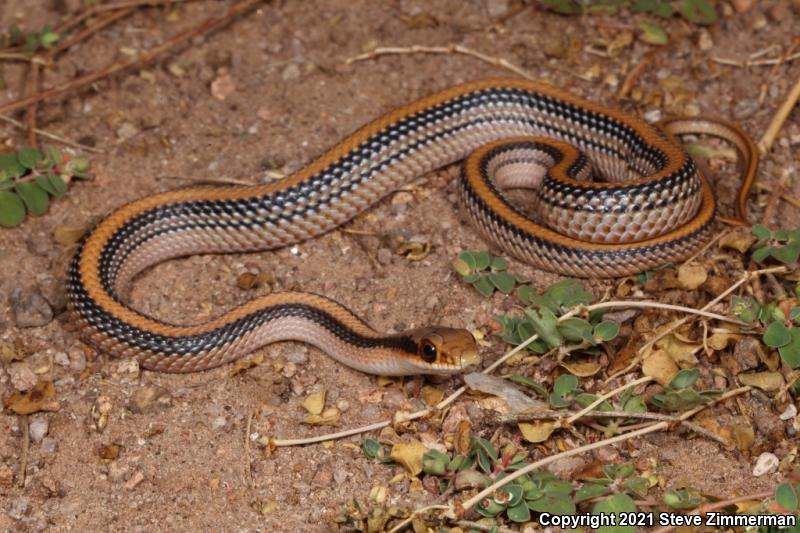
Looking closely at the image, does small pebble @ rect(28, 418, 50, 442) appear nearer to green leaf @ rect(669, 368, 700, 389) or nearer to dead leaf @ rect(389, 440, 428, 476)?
dead leaf @ rect(389, 440, 428, 476)

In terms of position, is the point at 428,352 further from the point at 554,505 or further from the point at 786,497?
the point at 786,497

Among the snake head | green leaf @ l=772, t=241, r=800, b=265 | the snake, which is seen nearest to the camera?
the snake head

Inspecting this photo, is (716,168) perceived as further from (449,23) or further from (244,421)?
(244,421)

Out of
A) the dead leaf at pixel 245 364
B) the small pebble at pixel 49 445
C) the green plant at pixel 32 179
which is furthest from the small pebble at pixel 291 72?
the small pebble at pixel 49 445

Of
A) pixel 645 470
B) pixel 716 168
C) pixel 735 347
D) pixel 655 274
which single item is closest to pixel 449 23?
pixel 716 168

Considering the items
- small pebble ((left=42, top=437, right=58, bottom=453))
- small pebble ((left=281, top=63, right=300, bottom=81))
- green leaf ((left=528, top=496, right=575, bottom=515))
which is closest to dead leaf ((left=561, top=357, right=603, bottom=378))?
green leaf ((left=528, top=496, right=575, bottom=515))

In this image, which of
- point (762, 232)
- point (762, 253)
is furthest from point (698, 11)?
point (762, 253)
